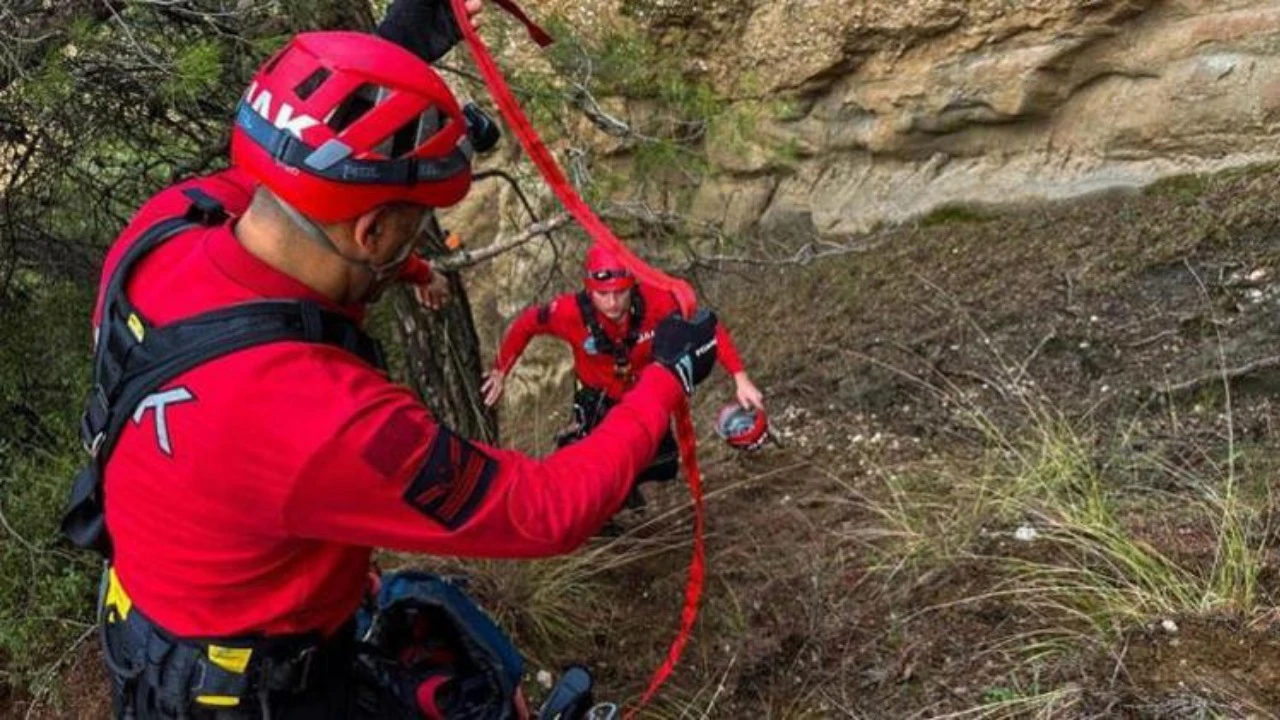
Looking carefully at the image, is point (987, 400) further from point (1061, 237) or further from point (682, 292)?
point (682, 292)

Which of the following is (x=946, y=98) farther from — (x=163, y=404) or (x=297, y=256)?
(x=163, y=404)

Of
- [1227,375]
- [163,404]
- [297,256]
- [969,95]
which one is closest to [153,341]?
[163,404]

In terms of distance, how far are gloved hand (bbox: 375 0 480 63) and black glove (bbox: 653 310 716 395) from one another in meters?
1.14

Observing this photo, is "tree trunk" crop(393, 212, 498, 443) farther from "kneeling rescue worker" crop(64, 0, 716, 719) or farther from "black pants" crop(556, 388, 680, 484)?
"kneeling rescue worker" crop(64, 0, 716, 719)

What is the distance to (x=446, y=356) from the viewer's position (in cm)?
512

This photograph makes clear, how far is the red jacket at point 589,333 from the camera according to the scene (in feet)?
17.0

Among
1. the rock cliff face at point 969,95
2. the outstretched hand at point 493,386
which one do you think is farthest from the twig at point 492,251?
the rock cliff face at point 969,95

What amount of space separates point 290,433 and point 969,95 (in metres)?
5.63

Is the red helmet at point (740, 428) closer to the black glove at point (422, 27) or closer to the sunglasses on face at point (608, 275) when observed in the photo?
the sunglasses on face at point (608, 275)

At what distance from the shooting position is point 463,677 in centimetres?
306

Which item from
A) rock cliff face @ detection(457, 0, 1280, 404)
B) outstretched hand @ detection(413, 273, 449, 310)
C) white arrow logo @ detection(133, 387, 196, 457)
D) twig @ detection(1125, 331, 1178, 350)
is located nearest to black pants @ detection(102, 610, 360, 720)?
white arrow logo @ detection(133, 387, 196, 457)

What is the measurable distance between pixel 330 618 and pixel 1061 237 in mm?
4751

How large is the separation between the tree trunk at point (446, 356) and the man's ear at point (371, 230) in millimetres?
2547

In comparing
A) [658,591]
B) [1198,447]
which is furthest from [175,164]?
[1198,447]
